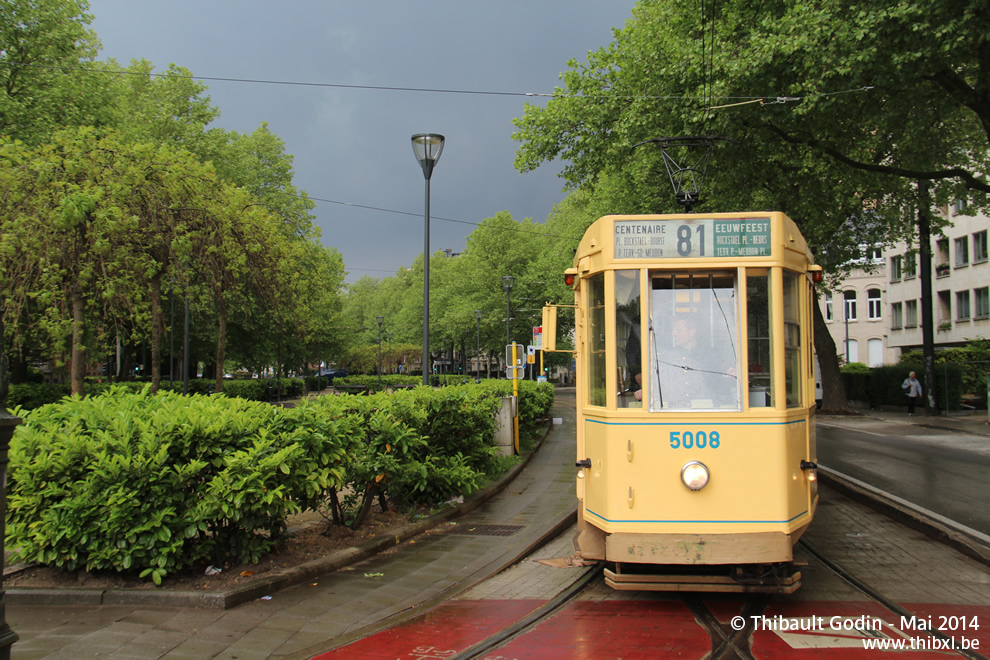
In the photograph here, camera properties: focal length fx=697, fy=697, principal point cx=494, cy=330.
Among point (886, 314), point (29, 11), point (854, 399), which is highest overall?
point (29, 11)

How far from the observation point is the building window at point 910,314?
4703cm

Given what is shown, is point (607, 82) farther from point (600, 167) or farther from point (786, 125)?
point (786, 125)

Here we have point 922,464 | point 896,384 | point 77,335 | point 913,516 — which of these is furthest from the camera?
point 896,384

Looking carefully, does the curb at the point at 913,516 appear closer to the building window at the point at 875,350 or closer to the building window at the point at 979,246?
the building window at the point at 979,246

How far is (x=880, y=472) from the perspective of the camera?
13.1 metres

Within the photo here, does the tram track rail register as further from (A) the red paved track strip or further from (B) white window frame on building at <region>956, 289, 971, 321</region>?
(B) white window frame on building at <region>956, 289, 971, 321</region>

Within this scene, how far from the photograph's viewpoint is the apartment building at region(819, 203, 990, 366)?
3950 cm

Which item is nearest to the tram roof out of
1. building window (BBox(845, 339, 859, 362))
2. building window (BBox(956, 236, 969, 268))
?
building window (BBox(956, 236, 969, 268))

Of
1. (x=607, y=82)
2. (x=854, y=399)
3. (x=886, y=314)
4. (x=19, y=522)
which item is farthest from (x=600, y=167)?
(x=886, y=314)

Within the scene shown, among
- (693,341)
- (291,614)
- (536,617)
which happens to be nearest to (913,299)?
Answer: (693,341)

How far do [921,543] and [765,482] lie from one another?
4091 mm

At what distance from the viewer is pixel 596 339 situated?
19.3 feet

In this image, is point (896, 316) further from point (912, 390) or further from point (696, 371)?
point (696, 371)

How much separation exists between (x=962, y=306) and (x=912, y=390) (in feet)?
59.4
